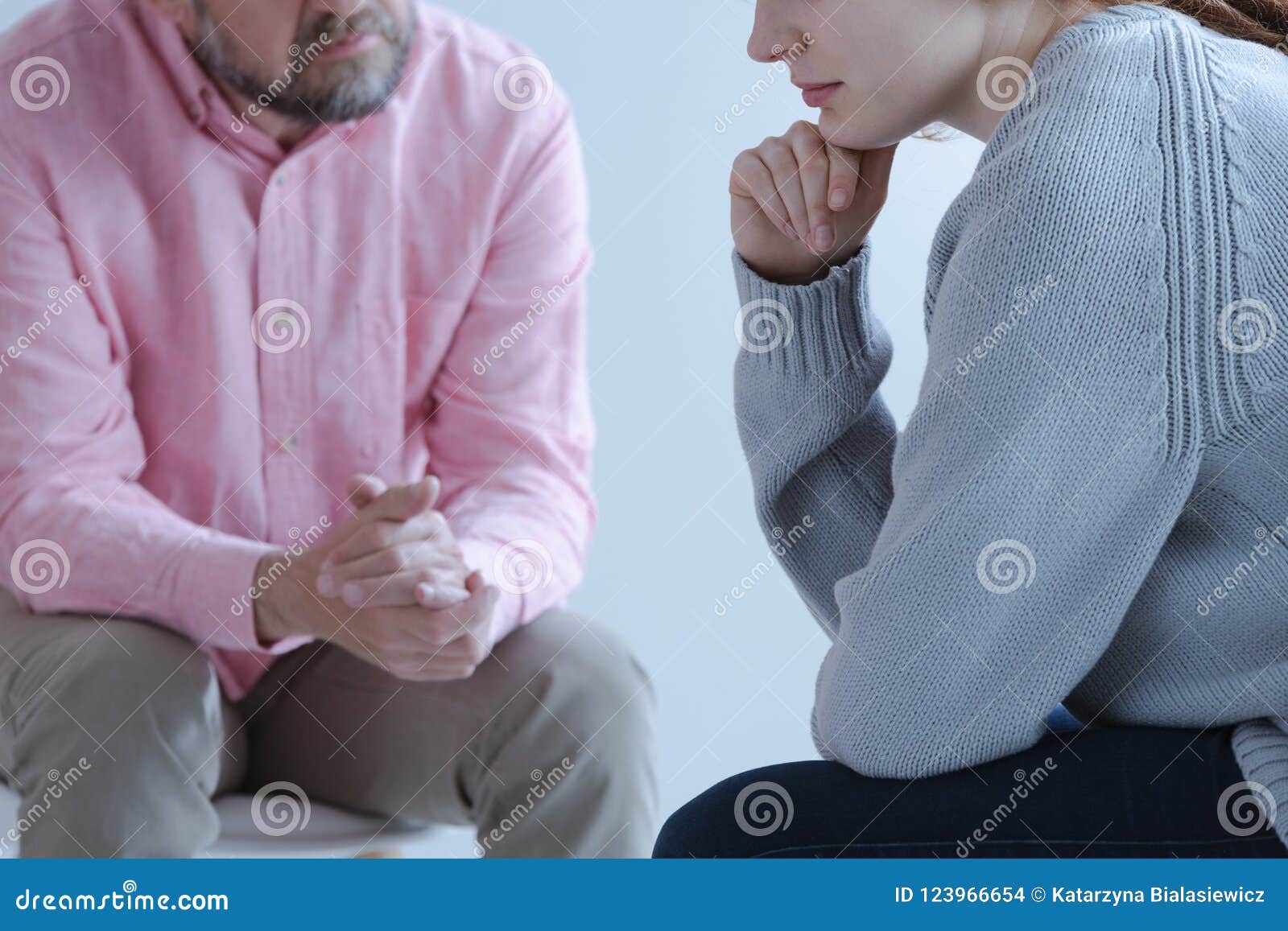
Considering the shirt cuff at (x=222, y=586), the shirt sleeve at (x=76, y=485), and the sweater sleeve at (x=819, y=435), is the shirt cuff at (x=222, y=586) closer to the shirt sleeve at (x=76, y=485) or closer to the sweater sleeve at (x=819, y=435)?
the shirt sleeve at (x=76, y=485)

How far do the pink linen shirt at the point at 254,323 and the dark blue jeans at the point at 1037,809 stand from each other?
589mm

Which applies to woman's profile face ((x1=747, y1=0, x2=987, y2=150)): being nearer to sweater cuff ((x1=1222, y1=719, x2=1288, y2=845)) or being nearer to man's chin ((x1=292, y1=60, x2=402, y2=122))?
sweater cuff ((x1=1222, y1=719, x2=1288, y2=845))

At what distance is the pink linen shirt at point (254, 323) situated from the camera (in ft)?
3.89

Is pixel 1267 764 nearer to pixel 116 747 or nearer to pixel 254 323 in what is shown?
pixel 116 747

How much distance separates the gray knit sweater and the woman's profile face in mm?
96

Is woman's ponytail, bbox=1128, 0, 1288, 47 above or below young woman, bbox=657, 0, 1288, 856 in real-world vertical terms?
above

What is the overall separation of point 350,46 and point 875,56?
29.0 inches

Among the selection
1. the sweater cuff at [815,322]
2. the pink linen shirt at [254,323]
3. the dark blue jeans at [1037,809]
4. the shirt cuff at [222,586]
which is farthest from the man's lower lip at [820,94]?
the shirt cuff at [222,586]

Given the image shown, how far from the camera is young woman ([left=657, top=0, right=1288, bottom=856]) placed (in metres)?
0.59

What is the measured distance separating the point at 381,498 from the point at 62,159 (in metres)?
0.48

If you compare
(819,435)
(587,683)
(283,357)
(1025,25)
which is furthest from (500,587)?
(1025,25)

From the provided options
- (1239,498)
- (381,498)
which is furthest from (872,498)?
(381,498)

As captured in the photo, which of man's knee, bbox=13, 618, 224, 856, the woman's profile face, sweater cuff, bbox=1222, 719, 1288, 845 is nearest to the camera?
sweater cuff, bbox=1222, 719, 1288, 845

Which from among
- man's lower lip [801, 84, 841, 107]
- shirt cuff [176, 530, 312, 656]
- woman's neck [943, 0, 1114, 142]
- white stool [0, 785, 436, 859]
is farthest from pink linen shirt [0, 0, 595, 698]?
woman's neck [943, 0, 1114, 142]
